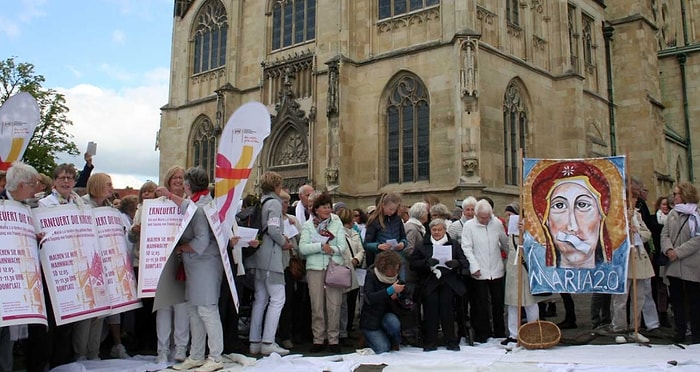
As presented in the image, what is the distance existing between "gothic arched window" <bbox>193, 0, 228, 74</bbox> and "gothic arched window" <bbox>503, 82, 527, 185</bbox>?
1215 cm

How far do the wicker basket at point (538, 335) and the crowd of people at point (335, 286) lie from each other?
326 millimetres

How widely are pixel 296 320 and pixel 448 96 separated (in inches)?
432

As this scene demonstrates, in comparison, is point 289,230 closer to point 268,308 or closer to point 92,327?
point 268,308

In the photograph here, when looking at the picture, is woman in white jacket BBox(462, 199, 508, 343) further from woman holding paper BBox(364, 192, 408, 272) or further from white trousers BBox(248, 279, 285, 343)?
white trousers BBox(248, 279, 285, 343)

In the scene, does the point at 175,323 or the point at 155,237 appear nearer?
the point at 155,237

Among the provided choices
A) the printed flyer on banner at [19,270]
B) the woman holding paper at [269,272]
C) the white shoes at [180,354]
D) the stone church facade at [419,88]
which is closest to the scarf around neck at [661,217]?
the woman holding paper at [269,272]

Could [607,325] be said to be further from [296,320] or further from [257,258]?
[257,258]

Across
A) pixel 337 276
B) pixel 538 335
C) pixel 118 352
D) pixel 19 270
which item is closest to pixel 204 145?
pixel 118 352

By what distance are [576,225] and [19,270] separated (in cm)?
633

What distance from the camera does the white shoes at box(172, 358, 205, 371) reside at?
591 centimetres

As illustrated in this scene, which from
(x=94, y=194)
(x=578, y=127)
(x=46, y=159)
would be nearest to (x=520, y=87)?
(x=578, y=127)

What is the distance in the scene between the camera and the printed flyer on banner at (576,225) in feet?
24.3

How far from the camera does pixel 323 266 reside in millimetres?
7207

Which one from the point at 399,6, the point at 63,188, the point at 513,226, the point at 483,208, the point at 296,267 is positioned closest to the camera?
the point at 63,188
